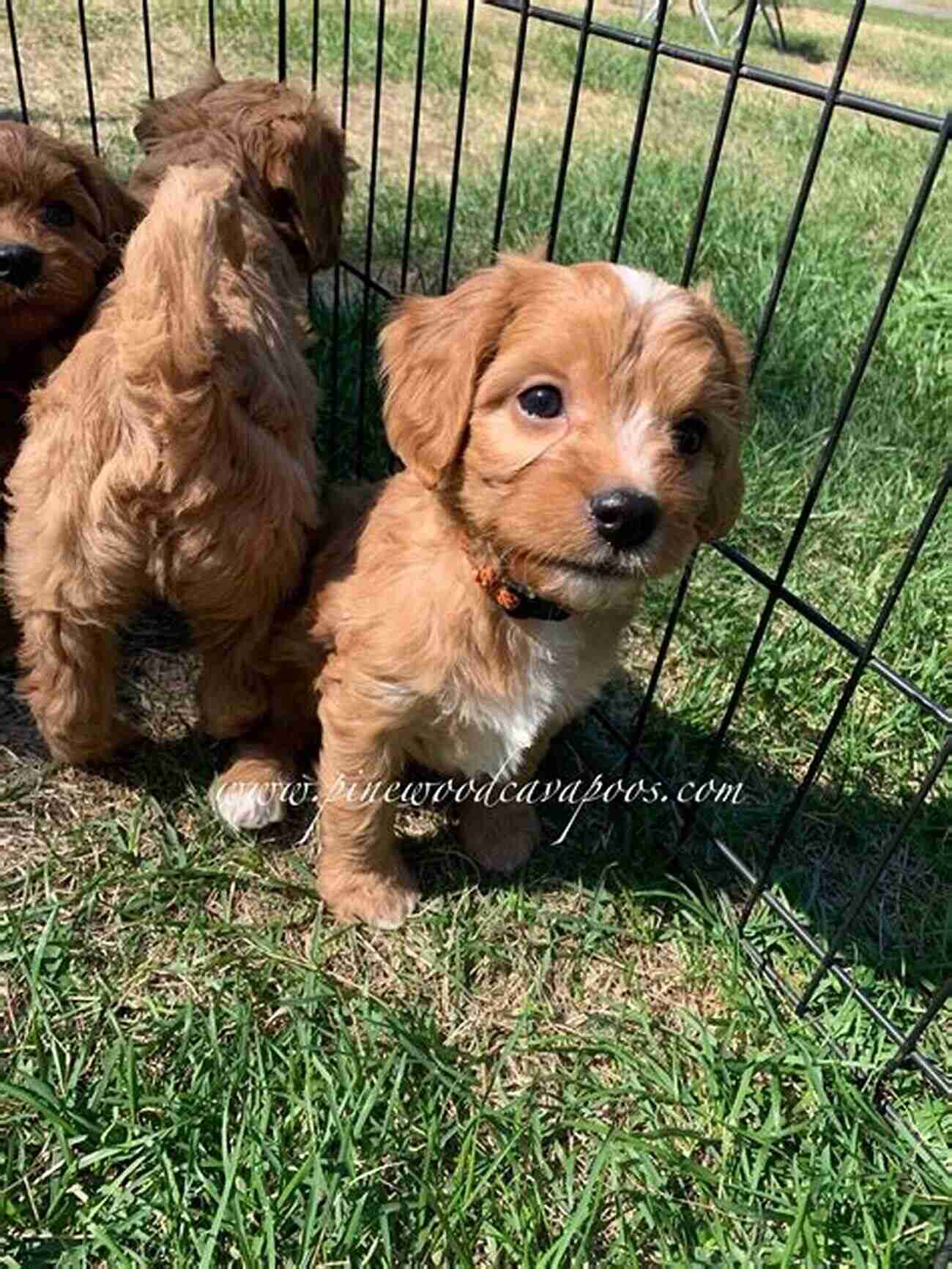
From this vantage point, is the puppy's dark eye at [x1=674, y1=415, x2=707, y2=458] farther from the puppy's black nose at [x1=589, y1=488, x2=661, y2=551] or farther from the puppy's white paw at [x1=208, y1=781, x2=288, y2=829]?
the puppy's white paw at [x1=208, y1=781, x2=288, y2=829]

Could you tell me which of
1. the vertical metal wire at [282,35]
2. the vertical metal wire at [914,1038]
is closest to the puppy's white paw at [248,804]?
the vertical metal wire at [914,1038]

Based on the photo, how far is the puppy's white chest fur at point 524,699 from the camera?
2.27 metres

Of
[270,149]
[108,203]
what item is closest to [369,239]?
[270,149]

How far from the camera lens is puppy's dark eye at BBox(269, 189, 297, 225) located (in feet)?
10.2

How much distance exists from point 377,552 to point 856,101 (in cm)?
128

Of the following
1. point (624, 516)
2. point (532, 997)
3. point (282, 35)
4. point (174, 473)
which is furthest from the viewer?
point (282, 35)

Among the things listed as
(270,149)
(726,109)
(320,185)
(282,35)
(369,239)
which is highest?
(726,109)

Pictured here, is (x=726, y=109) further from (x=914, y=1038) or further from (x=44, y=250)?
(x=914, y=1038)

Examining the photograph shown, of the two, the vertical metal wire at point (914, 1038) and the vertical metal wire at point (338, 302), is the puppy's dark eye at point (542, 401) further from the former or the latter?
the vertical metal wire at point (338, 302)

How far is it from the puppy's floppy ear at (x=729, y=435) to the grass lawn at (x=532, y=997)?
1.10 m

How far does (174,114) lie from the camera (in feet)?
10.3

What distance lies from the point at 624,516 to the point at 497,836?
4.32 ft

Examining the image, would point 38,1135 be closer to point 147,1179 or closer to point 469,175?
point 147,1179

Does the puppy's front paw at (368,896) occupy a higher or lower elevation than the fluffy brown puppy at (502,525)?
lower
